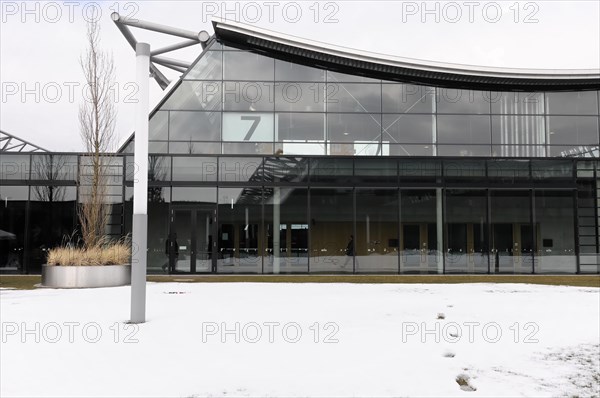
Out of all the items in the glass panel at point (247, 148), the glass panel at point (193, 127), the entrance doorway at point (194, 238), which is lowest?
the entrance doorway at point (194, 238)

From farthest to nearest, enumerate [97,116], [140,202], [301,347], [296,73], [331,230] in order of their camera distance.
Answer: [296,73], [331,230], [97,116], [140,202], [301,347]

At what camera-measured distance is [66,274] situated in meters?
16.0

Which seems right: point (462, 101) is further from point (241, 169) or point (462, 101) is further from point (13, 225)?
point (13, 225)

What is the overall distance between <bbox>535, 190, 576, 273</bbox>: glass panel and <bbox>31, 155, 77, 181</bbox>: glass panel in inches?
752

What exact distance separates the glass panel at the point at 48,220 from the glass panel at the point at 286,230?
25.6 feet

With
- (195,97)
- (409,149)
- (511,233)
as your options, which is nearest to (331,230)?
(409,149)

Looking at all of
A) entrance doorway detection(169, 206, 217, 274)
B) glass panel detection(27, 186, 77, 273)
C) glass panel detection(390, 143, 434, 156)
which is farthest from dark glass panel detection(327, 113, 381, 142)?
glass panel detection(27, 186, 77, 273)

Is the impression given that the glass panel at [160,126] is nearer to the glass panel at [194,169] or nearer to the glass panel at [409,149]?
the glass panel at [194,169]

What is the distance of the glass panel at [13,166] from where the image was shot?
2197 centimetres

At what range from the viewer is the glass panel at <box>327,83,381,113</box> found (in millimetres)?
22453

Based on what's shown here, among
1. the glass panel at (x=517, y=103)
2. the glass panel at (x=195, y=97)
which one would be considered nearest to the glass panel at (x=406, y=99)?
the glass panel at (x=517, y=103)

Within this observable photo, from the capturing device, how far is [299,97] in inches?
881

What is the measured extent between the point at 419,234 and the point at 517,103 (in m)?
7.35

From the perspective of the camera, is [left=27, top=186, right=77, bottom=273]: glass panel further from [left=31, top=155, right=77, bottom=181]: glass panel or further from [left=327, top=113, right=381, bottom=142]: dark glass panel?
[left=327, top=113, right=381, bottom=142]: dark glass panel
